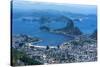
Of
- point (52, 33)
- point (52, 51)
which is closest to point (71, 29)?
point (52, 33)

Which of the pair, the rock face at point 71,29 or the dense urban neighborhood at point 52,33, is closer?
the dense urban neighborhood at point 52,33

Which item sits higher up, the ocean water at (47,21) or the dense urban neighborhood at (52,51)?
the ocean water at (47,21)

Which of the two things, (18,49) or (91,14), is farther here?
(91,14)

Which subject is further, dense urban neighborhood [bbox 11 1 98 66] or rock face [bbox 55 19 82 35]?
rock face [bbox 55 19 82 35]

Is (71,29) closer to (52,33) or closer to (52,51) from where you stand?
Answer: (52,33)

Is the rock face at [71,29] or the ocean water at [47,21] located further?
the rock face at [71,29]

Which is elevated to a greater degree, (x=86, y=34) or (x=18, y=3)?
(x=18, y=3)

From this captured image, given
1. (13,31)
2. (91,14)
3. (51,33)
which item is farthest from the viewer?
(91,14)

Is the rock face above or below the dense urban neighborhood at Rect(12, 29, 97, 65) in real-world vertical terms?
above

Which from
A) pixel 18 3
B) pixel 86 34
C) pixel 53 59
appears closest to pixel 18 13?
pixel 18 3

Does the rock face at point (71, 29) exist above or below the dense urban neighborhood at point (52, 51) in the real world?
above

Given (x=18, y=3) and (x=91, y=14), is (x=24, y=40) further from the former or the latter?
(x=91, y=14)
